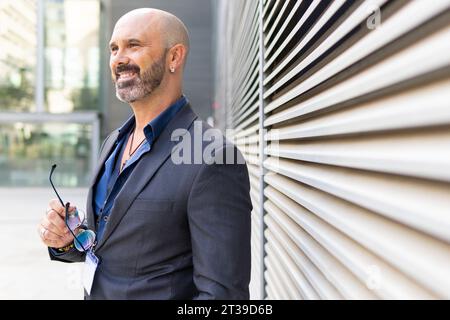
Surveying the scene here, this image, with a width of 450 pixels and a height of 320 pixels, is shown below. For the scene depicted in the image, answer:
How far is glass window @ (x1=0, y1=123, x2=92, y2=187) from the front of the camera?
1731cm

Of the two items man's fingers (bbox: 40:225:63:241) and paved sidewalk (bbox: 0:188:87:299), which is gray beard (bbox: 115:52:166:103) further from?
paved sidewalk (bbox: 0:188:87:299)

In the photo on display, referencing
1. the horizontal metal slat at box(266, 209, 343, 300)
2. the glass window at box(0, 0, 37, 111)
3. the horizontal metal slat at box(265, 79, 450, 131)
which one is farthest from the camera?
the glass window at box(0, 0, 37, 111)

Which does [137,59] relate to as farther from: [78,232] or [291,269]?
[291,269]

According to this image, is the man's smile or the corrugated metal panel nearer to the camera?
the man's smile

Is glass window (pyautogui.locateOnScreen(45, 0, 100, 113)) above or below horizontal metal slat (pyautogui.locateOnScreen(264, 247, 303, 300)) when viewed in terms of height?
above

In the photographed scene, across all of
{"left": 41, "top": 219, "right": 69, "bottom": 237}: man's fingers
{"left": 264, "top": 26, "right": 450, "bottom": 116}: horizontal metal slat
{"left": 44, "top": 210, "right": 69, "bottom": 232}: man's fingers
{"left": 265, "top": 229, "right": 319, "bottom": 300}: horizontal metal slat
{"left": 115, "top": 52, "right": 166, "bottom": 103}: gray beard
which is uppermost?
{"left": 115, "top": 52, "right": 166, "bottom": 103}: gray beard

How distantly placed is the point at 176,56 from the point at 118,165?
0.48 m

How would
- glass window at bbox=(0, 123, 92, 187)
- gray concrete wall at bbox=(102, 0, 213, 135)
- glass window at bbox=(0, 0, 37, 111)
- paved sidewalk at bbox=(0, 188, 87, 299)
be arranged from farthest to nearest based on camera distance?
gray concrete wall at bbox=(102, 0, 213, 135) < glass window at bbox=(0, 123, 92, 187) < glass window at bbox=(0, 0, 37, 111) < paved sidewalk at bbox=(0, 188, 87, 299)

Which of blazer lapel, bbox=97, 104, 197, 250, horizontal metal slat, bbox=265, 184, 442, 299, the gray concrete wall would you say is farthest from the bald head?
the gray concrete wall

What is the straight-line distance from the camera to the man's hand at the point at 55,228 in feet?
5.30

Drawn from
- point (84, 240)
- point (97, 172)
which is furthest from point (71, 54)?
point (84, 240)

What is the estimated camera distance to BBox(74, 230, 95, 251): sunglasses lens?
1.60 metres

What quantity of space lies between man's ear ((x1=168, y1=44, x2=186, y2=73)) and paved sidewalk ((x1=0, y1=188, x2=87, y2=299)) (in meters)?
3.91

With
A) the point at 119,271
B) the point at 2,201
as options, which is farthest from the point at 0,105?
the point at 119,271
